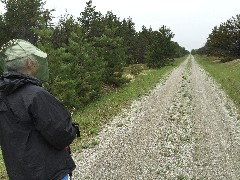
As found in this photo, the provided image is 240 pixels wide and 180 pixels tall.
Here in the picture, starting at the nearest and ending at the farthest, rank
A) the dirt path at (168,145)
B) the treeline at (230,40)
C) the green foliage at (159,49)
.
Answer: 1. the dirt path at (168,145)
2. the green foliage at (159,49)
3. the treeline at (230,40)

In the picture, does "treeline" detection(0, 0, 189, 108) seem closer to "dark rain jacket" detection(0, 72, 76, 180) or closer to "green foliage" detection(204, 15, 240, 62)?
"dark rain jacket" detection(0, 72, 76, 180)

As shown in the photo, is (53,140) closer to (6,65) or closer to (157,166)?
(6,65)

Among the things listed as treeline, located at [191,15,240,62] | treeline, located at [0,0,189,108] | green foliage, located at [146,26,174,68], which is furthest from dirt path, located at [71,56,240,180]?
treeline, located at [191,15,240,62]

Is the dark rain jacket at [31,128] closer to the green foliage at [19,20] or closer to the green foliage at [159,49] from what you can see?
the green foliage at [19,20]

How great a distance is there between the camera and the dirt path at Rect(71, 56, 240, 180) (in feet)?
31.4

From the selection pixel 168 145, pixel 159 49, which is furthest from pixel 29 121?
pixel 159 49

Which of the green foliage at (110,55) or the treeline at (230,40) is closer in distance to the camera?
the green foliage at (110,55)

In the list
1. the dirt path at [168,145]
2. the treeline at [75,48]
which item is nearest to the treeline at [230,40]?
the treeline at [75,48]

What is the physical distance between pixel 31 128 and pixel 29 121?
3.0 inches

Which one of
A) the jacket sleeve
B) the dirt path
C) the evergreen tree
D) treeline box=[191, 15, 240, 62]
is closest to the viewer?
the jacket sleeve

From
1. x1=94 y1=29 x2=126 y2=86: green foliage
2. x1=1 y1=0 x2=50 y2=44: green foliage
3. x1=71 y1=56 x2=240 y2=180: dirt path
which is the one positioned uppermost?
x1=1 y1=0 x2=50 y2=44: green foliage

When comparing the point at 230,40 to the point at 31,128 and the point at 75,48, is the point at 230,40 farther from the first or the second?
the point at 31,128

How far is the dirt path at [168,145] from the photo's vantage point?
9562mm

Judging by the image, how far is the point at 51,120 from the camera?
323cm
